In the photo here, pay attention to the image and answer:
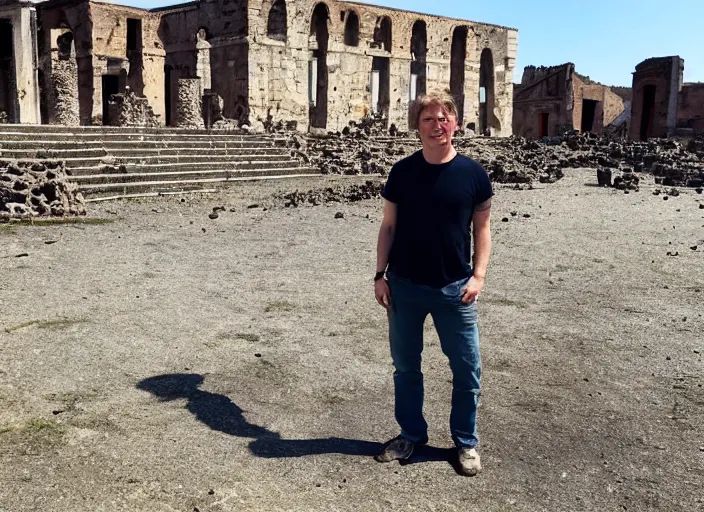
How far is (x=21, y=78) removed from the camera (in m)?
18.6

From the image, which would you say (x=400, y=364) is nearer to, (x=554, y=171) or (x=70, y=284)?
(x=70, y=284)

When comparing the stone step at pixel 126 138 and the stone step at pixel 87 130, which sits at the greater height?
the stone step at pixel 87 130

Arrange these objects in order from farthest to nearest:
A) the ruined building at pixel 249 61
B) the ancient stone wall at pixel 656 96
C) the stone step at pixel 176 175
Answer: the ancient stone wall at pixel 656 96 → the ruined building at pixel 249 61 → the stone step at pixel 176 175

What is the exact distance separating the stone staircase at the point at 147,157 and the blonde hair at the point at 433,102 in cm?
1079

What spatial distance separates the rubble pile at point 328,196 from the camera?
13.1 meters

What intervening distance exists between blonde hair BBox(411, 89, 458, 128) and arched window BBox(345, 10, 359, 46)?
25.3 meters

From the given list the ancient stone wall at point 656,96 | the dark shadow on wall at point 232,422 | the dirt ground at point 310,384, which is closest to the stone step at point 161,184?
the dirt ground at point 310,384

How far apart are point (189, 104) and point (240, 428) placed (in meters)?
21.3

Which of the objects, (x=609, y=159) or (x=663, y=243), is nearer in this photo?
(x=663, y=243)

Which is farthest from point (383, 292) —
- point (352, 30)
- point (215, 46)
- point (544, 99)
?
point (544, 99)

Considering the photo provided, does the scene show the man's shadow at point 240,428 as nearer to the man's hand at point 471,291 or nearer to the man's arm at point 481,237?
the man's hand at point 471,291

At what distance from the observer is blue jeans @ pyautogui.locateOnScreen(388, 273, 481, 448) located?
9.67 feet

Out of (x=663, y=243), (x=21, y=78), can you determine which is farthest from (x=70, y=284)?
(x=21, y=78)

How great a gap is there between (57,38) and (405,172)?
31.6m
